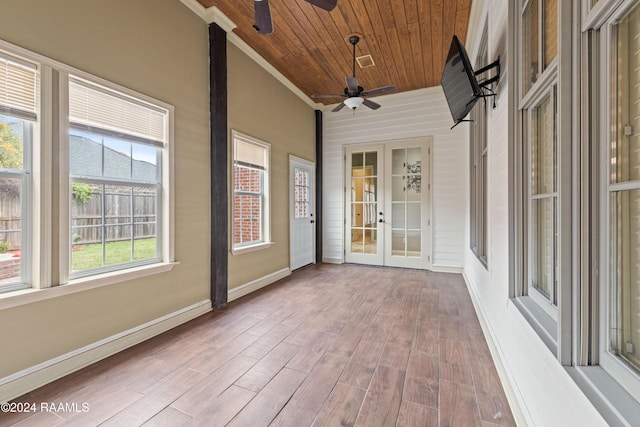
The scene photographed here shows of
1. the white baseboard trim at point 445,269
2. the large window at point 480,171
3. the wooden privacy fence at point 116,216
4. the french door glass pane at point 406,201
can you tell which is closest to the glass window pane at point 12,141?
the wooden privacy fence at point 116,216

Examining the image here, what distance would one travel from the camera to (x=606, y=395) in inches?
33.3

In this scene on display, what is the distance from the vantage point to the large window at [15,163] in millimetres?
1814

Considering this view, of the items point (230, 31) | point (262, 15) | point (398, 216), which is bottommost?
point (398, 216)

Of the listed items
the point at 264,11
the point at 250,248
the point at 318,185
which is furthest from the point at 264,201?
the point at 264,11

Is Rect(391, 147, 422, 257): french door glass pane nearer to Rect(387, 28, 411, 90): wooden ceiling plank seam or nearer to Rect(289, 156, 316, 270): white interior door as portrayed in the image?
Rect(387, 28, 411, 90): wooden ceiling plank seam

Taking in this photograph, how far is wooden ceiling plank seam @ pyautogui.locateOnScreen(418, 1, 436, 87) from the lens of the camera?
3.19m

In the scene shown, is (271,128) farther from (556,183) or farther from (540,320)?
(540,320)

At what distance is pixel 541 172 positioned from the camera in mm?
1621

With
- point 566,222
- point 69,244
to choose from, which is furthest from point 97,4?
point 566,222

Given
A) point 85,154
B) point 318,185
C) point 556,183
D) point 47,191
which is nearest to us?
point 556,183

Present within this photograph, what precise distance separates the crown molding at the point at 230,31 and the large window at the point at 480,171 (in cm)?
289

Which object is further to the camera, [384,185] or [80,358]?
[384,185]

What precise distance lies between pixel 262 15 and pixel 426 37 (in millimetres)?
2588

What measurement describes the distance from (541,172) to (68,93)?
3271mm
